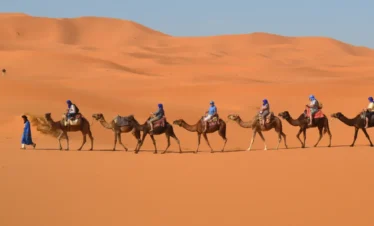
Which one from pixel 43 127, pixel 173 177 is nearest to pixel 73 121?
pixel 43 127

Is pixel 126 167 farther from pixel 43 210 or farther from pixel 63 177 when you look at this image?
pixel 43 210

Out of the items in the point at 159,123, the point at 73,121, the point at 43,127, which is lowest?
the point at 43,127

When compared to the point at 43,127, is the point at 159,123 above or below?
above

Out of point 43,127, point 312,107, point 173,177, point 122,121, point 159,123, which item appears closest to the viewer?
point 173,177

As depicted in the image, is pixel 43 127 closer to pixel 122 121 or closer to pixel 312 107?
pixel 122 121

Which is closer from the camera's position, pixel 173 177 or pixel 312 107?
pixel 173 177

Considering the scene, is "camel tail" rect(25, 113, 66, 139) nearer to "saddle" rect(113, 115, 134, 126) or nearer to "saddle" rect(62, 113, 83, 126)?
"saddle" rect(62, 113, 83, 126)

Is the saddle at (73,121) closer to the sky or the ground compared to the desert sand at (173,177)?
closer to the sky

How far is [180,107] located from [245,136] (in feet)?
20.0

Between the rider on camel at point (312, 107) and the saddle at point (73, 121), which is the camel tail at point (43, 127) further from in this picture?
the rider on camel at point (312, 107)

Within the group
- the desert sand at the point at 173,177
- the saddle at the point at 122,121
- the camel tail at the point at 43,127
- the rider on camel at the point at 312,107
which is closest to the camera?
the desert sand at the point at 173,177

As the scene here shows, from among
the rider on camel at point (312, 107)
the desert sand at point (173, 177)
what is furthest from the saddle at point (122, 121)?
the rider on camel at point (312, 107)

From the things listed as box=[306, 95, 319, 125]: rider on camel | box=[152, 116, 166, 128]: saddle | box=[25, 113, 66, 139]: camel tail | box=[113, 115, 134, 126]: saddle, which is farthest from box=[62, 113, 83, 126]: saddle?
box=[306, 95, 319, 125]: rider on camel

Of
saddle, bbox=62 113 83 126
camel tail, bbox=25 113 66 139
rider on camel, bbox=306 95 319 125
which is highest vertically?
rider on camel, bbox=306 95 319 125
